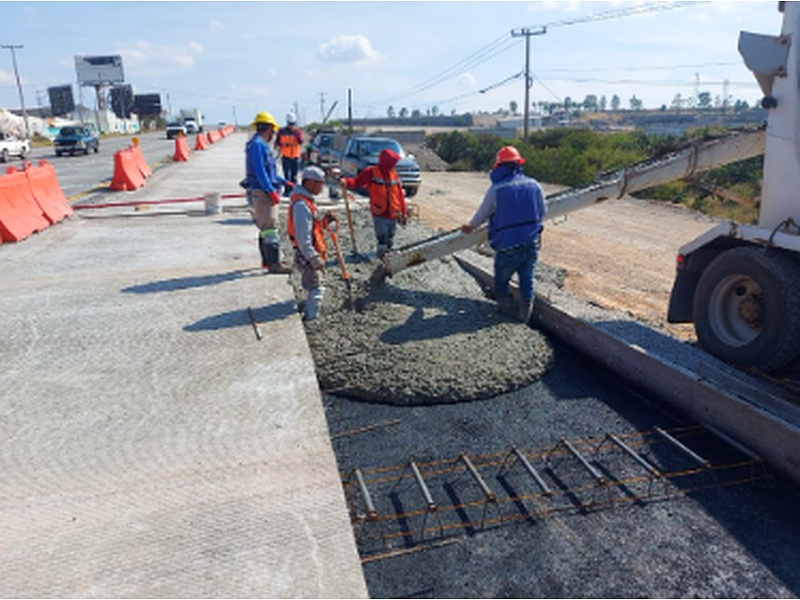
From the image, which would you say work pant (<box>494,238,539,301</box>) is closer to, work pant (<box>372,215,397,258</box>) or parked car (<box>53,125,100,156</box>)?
work pant (<box>372,215,397,258</box>)

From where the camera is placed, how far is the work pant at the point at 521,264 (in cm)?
606

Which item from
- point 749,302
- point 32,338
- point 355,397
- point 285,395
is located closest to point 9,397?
point 32,338

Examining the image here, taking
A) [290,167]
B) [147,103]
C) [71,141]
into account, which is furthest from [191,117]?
[290,167]

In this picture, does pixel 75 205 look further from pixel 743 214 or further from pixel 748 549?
pixel 743 214

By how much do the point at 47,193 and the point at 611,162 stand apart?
21.8 meters

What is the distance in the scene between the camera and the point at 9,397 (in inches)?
170

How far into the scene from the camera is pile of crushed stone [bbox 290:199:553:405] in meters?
4.78

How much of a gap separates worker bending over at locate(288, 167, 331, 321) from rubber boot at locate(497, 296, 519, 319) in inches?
72.3

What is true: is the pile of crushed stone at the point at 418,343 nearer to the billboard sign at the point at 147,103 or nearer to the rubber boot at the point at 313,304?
the rubber boot at the point at 313,304

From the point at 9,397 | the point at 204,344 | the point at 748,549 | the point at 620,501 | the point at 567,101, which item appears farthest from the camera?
the point at 567,101

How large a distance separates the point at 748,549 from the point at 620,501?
2.12 feet

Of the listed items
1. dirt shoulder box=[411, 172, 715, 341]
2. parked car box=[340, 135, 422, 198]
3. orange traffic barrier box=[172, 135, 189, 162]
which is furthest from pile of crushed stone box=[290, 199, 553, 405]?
orange traffic barrier box=[172, 135, 189, 162]

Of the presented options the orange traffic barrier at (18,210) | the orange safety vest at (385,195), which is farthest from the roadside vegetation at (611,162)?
the orange traffic barrier at (18,210)

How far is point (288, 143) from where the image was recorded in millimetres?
13047
